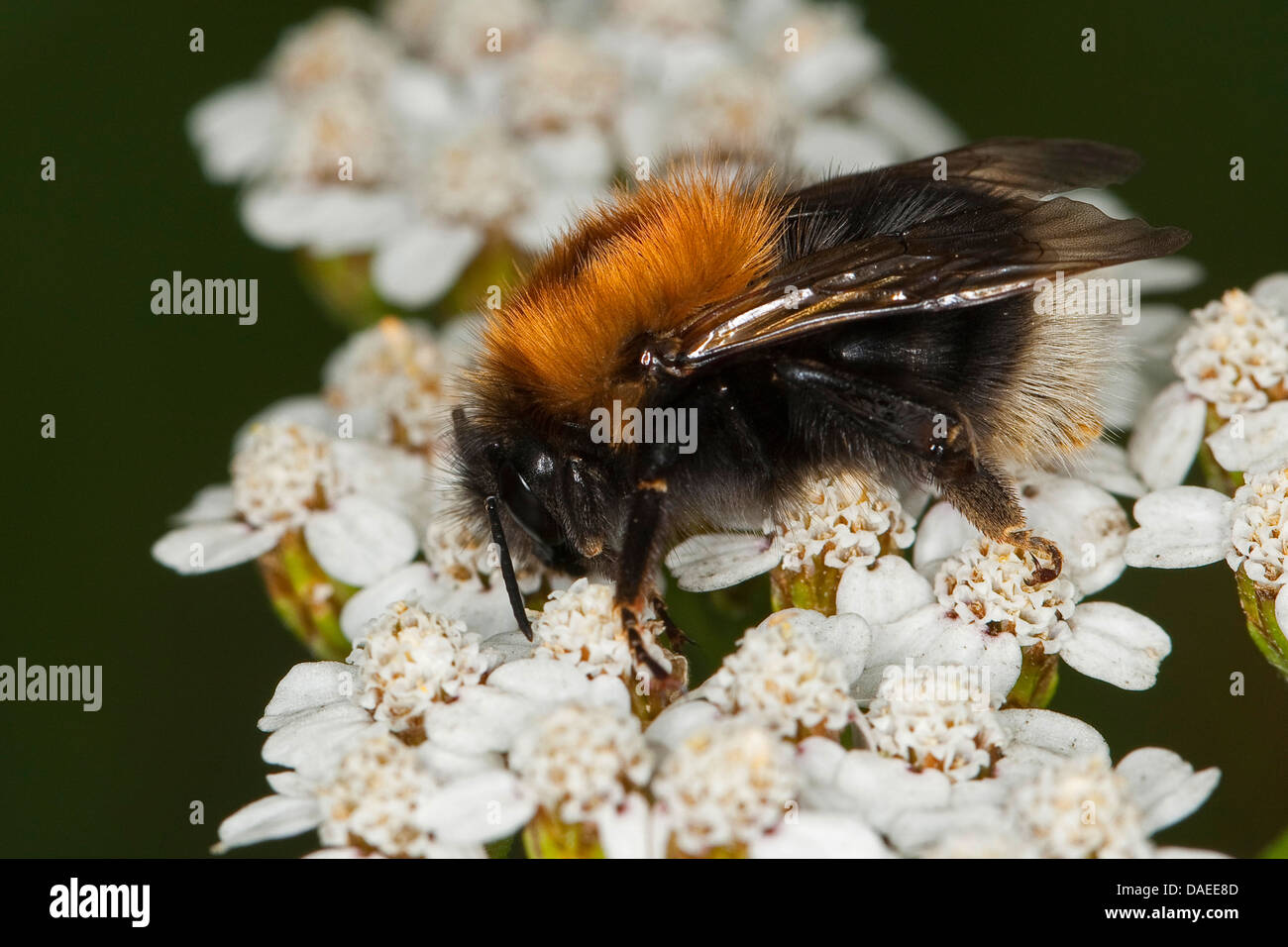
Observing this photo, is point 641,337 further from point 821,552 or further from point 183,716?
point 183,716

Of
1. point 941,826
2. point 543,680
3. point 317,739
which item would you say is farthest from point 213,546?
point 941,826

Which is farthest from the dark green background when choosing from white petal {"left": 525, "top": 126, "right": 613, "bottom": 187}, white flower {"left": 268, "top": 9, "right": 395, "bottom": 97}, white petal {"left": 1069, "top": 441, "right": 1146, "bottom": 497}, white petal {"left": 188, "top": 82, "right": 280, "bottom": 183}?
white petal {"left": 525, "top": 126, "right": 613, "bottom": 187}

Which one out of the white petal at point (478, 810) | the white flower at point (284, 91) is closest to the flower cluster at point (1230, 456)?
the white petal at point (478, 810)

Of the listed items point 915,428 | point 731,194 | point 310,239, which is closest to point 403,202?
point 310,239

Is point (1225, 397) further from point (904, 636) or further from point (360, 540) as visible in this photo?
point (360, 540)

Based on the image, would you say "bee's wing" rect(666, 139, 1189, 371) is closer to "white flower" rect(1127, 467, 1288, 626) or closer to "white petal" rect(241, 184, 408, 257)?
→ "white flower" rect(1127, 467, 1288, 626)

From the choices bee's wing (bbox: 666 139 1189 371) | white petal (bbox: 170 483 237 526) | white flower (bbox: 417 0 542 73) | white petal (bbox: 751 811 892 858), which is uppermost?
white flower (bbox: 417 0 542 73)

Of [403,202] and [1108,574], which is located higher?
[403,202]
